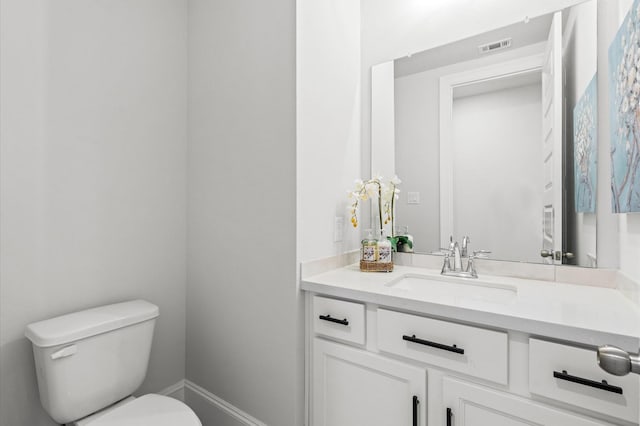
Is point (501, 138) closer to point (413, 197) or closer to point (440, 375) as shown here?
point (413, 197)

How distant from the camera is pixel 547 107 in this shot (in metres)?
1.39

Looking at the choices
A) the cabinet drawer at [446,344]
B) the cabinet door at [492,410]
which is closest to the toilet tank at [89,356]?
the cabinet drawer at [446,344]

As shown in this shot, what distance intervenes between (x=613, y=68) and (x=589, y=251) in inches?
25.7

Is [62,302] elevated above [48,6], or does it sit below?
below

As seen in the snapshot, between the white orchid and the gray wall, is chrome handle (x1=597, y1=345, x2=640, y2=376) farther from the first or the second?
the white orchid

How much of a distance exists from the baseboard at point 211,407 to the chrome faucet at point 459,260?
3.54ft

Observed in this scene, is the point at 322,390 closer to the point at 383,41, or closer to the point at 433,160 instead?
the point at 433,160

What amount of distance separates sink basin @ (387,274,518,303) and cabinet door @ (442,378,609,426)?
0.32 meters

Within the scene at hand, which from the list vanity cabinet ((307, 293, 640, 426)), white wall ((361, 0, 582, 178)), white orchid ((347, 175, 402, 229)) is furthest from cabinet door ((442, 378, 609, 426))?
white wall ((361, 0, 582, 178))

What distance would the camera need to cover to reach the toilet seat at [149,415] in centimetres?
117

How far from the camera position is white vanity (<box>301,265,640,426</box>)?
846mm

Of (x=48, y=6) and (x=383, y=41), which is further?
(x=383, y=41)

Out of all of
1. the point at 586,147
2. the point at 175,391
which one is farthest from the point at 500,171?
the point at 175,391

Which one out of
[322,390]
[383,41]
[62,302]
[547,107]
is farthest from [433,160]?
[62,302]
